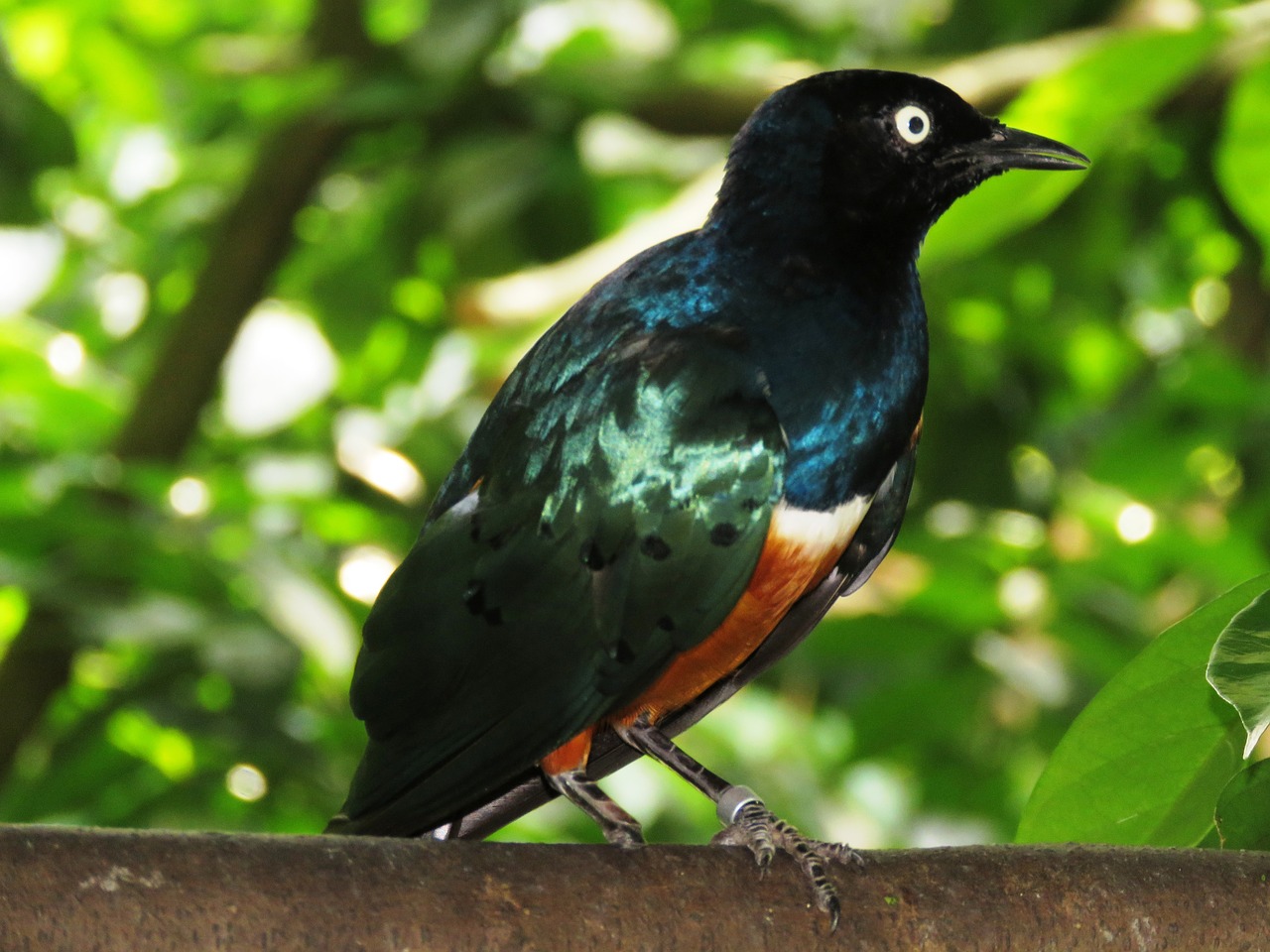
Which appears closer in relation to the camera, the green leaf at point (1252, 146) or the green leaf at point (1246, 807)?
the green leaf at point (1246, 807)

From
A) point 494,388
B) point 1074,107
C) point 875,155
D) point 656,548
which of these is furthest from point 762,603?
point 494,388

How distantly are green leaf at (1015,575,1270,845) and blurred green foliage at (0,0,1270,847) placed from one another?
120 cm

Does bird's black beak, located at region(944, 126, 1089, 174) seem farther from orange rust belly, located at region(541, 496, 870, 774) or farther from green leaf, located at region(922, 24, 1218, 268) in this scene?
orange rust belly, located at region(541, 496, 870, 774)

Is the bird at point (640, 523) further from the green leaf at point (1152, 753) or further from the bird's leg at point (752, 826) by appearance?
the green leaf at point (1152, 753)

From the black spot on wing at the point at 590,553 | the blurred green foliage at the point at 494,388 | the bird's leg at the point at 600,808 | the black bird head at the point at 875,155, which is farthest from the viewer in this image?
the blurred green foliage at the point at 494,388

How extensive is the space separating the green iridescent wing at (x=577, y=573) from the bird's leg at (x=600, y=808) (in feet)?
0.25

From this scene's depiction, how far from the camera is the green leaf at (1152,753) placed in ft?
5.05

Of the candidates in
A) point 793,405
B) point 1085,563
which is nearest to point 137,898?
point 793,405

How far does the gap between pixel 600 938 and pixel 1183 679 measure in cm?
63

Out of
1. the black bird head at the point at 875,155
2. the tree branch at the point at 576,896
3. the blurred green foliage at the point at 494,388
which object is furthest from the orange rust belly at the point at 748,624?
the blurred green foliage at the point at 494,388

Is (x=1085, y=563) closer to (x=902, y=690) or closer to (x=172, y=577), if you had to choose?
(x=902, y=690)

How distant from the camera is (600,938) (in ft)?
4.72

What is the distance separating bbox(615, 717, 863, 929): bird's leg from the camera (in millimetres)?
1575

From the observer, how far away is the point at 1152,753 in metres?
1.58
